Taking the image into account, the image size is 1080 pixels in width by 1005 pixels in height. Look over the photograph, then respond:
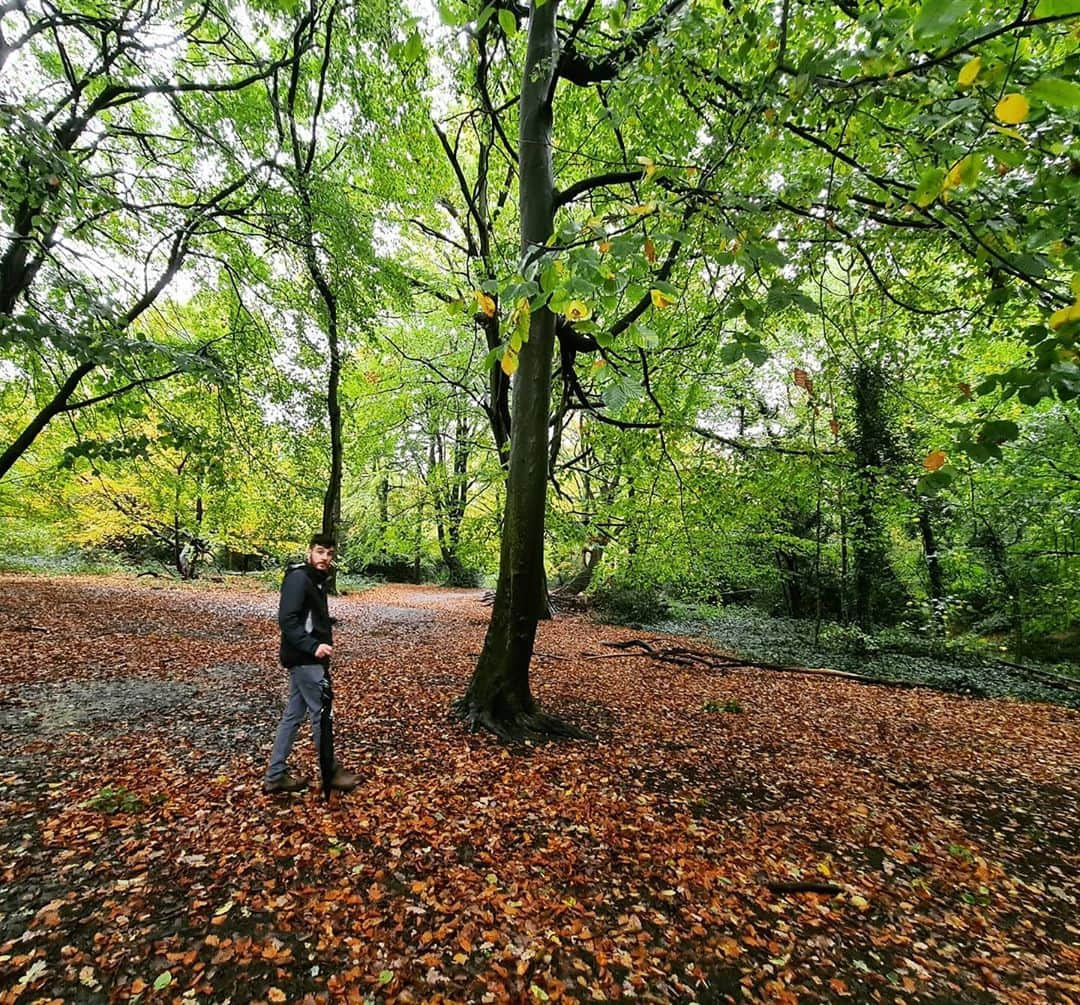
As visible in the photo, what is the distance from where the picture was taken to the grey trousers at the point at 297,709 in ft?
12.6

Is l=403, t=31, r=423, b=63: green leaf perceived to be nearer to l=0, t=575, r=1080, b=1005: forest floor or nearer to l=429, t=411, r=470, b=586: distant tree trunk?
l=0, t=575, r=1080, b=1005: forest floor

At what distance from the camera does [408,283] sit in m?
10.6

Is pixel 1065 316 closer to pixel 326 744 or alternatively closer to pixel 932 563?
pixel 326 744

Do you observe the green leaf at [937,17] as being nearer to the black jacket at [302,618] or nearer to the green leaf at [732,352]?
the green leaf at [732,352]

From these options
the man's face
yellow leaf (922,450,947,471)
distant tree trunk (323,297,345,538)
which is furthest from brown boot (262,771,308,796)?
distant tree trunk (323,297,345,538)

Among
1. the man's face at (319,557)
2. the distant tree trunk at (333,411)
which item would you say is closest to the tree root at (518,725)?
the man's face at (319,557)

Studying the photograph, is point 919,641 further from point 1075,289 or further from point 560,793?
point 1075,289

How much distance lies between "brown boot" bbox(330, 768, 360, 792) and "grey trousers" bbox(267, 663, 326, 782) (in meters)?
0.33

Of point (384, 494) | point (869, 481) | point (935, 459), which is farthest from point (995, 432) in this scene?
point (384, 494)

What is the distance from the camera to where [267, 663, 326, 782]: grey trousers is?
3.86m

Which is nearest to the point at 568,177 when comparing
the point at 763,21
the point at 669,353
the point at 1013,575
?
the point at 669,353

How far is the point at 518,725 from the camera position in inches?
202

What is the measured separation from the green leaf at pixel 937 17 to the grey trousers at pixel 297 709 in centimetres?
442

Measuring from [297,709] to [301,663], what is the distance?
38cm
